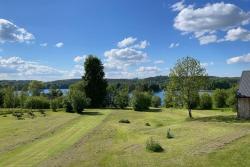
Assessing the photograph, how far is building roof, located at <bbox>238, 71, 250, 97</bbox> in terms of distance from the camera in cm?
4260

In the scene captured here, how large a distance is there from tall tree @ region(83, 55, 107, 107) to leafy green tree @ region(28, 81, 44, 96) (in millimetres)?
51547

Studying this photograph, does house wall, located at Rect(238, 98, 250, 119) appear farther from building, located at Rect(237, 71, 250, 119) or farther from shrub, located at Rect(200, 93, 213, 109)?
shrub, located at Rect(200, 93, 213, 109)

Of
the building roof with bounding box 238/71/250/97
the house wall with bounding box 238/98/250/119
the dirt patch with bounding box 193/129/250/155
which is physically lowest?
the dirt patch with bounding box 193/129/250/155

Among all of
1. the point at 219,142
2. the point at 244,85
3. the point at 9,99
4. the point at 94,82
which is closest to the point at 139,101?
the point at 94,82

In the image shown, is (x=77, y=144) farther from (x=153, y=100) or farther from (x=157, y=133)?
(x=153, y=100)

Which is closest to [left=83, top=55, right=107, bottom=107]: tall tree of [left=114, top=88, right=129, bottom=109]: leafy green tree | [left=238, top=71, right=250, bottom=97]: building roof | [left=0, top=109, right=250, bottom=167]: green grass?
[left=114, top=88, right=129, bottom=109]: leafy green tree

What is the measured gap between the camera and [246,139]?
26.8 meters

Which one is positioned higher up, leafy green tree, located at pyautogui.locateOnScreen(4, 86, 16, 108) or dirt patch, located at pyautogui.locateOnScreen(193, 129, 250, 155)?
leafy green tree, located at pyautogui.locateOnScreen(4, 86, 16, 108)

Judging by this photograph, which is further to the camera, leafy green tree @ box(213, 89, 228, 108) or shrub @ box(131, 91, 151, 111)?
leafy green tree @ box(213, 89, 228, 108)

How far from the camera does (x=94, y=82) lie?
90.9 meters

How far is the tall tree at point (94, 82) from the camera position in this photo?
90.5 metres

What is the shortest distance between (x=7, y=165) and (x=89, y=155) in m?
5.64

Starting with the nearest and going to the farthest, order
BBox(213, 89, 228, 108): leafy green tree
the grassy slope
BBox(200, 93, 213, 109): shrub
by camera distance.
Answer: the grassy slope → BBox(200, 93, 213, 109): shrub → BBox(213, 89, 228, 108): leafy green tree

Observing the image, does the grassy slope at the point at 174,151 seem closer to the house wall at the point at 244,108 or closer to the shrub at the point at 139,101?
the house wall at the point at 244,108
